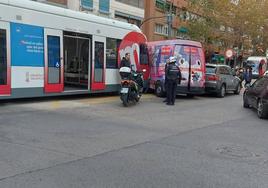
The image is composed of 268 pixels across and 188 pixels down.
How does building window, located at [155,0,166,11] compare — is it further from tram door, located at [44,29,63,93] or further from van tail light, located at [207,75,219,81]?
tram door, located at [44,29,63,93]

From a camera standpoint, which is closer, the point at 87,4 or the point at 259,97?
the point at 259,97

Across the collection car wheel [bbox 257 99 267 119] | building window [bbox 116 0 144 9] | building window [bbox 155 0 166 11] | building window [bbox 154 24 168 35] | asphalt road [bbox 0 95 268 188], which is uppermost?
building window [bbox 155 0 166 11]

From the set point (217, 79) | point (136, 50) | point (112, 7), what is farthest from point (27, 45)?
point (112, 7)

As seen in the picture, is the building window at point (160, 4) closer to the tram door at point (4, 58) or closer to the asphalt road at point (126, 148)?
the asphalt road at point (126, 148)

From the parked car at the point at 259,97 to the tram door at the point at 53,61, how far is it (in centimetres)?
640

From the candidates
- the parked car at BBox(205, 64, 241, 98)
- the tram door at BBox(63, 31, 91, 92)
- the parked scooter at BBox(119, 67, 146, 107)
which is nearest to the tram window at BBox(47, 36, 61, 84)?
the tram door at BBox(63, 31, 91, 92)

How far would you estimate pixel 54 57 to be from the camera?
14258 mm

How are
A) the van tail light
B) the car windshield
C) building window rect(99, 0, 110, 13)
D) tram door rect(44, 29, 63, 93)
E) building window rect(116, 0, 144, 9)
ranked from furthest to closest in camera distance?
building window rect(116, 0, 144, 9)
building window rect(99, 0, 110, 13)
the car windshield
the van tail light
tram door rect(44, 29, 63, 93)

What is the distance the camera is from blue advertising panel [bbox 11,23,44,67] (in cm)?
1281

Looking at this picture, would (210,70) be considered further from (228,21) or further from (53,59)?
(228,21)

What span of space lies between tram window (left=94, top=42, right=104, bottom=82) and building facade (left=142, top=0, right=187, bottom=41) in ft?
93.5

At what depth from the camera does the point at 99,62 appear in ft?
54.1

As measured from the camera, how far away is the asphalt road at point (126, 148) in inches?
232

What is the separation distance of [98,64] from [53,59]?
2568 mm
